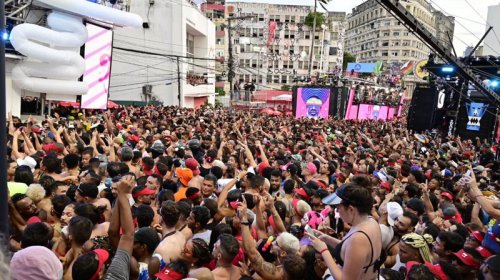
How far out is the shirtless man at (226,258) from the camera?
3006 mm

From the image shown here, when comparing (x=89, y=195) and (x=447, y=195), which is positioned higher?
(x=89, y=195)

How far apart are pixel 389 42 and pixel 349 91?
66116 millimetres

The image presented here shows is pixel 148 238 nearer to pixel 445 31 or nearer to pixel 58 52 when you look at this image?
pixel 58 52

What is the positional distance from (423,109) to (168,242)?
58.2 feet

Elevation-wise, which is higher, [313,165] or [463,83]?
[463,83]

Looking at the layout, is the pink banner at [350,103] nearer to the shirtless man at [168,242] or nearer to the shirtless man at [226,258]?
the shirtless man at [168,242]

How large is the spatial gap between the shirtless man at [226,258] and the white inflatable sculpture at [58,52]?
12700 millimetres

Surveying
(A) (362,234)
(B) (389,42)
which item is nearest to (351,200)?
(A) (362,234)

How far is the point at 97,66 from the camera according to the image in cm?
1692

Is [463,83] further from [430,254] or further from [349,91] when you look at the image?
[430,254]

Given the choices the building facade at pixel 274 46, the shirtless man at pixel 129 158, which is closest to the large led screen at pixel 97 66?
the shirtless man at pixel 129 158

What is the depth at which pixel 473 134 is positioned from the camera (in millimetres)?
17125

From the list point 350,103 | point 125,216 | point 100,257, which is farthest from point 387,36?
point 100,257

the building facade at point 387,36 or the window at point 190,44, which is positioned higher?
the building facade at point 387,36
